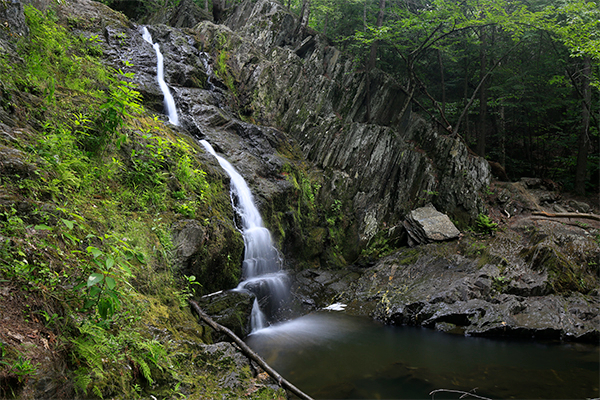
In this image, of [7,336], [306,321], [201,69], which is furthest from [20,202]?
[201,69]

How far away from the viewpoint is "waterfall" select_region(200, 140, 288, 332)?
24.6ft

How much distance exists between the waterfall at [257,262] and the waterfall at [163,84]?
2.51m

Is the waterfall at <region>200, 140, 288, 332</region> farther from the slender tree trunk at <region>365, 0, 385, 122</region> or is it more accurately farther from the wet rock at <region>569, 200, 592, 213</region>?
the wet rock at <region>569, 200, 592, 213</region>

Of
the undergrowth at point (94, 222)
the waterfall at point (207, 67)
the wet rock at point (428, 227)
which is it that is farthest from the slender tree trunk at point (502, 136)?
the undergrowth at point (94, 222)

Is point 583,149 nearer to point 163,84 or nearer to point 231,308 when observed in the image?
point 231,308

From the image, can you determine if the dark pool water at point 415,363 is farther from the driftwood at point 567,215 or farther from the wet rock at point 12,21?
the wet rock at point 12,21

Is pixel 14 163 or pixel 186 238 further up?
pixel 14 163

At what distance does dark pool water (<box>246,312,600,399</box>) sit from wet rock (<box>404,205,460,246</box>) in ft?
13.6

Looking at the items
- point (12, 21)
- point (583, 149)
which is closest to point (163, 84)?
point (12, 21)

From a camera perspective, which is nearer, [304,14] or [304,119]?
[304,119]

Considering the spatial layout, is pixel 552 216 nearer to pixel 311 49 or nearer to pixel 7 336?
pixel 311 49

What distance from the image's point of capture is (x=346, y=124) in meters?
14.1

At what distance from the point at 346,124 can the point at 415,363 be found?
10397 mm

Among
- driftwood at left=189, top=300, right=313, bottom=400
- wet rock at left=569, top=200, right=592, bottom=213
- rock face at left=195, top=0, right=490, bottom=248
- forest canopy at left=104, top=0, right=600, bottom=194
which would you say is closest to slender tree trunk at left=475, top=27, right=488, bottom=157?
forest canopy at left=104, top=0, right=600, bottom=194
